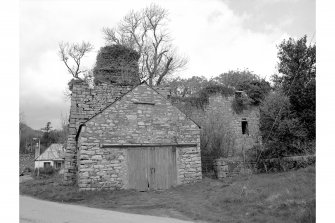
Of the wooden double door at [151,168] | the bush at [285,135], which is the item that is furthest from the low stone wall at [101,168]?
the bush at [285,135]

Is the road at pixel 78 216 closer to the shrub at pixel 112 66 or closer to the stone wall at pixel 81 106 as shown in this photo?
the stone wall at pixel 81 106

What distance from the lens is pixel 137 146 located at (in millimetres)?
13875

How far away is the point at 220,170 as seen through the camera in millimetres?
15453

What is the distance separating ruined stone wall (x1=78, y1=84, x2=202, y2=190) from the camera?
1312cm

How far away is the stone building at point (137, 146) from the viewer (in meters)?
13.2

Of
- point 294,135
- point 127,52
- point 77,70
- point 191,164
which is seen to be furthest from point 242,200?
point 77,70

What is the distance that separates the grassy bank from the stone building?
616 mm

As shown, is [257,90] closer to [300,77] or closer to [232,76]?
[300,77]

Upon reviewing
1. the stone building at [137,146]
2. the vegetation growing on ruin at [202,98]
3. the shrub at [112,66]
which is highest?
the shrub at [112,66]

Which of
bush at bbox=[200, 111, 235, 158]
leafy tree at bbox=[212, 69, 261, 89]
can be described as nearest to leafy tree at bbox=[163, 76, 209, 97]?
leafy tree at bbox=[212, 69, 261, 89]

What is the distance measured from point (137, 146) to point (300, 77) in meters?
11.4

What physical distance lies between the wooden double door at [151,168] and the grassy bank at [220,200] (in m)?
0.54
